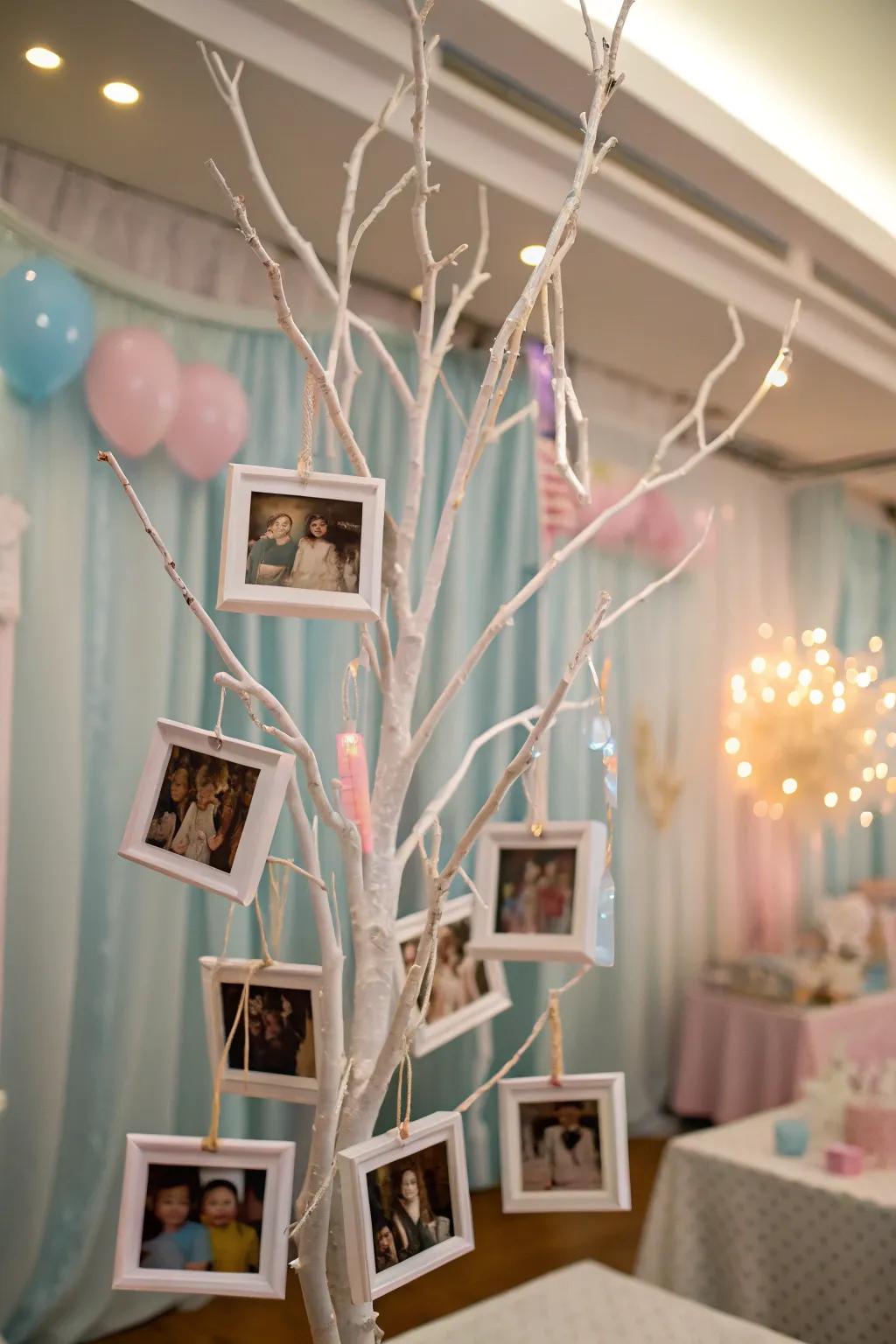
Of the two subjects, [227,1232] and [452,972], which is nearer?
[227,1232]

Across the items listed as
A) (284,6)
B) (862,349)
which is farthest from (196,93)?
(862,349)

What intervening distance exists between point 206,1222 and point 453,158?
6.97 feet

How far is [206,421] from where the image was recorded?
2.58 metres

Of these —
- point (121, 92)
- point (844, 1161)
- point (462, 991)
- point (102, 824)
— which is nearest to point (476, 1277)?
point (844, 1161)

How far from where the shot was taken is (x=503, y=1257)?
9.86 feet

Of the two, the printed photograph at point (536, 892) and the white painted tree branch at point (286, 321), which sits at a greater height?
the white painted tree branch at point (286, 321)

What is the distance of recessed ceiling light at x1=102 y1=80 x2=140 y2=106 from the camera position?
227 cm

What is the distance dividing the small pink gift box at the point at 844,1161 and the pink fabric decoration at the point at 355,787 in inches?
51.8

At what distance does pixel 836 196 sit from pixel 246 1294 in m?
2.85

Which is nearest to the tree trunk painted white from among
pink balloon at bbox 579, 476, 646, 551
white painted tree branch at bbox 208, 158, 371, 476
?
white painted tree branch at bbox 208, 158, 371, 476

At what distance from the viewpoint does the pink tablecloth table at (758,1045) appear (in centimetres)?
363

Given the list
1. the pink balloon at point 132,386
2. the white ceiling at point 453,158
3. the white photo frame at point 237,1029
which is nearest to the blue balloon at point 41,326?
the pink balloon at point 132,386

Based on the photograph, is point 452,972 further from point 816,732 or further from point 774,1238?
point 816,732

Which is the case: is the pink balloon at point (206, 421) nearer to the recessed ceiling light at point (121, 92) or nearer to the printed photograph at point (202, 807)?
the recessed ceiling light at point (121, 92)
